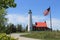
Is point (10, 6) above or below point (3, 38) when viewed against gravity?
above

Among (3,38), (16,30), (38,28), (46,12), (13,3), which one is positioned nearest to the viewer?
(3,38)

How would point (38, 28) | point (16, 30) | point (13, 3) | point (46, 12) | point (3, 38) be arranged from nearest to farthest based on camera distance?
1. point (3, 38)
2. point (13, 3)
3. point (46, 12)
4. point (16, 30)
5. point (38, 28)

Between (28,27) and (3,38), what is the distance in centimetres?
6847

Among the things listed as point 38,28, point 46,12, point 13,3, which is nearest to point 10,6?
point 13,3

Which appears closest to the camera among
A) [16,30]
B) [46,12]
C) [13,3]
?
[13,3]

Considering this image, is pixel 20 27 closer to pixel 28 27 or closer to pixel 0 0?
pixel 28 27

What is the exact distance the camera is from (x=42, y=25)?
92062 mm

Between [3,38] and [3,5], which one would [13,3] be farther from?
[3,38]

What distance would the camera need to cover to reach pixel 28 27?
273ft

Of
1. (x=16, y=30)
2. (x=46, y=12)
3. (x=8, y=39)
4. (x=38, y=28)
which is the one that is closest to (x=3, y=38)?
(x=8, y=39)

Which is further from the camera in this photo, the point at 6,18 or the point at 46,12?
the point at 46,12

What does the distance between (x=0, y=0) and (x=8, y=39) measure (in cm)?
254

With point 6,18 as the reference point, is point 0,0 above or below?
above

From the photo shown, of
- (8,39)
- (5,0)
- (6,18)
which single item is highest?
(5,0)
